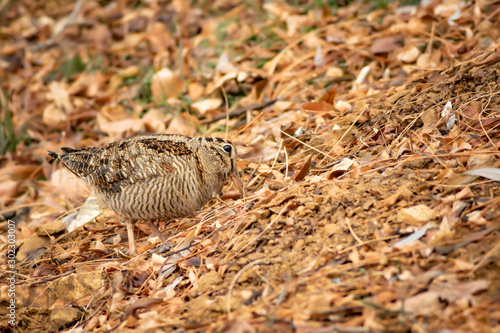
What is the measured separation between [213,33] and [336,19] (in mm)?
1896

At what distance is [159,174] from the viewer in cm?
385

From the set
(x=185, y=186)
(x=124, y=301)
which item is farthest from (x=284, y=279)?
(x=185, y=186)

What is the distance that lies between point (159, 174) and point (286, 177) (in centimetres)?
103

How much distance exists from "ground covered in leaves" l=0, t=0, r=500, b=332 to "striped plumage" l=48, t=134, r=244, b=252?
0.68ft

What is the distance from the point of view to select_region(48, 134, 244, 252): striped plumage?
3822 millimetres

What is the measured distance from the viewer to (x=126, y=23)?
27.4 ft

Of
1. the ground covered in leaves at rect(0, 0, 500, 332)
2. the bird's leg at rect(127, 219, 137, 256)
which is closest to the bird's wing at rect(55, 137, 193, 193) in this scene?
the bird's leg at rect(127, 219, 137, 256)

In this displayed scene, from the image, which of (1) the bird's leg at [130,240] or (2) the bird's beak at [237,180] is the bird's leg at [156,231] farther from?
(2) the bird's beak at [237,180]

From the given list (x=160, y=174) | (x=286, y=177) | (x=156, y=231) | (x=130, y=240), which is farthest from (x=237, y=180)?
(x=130, y=240)

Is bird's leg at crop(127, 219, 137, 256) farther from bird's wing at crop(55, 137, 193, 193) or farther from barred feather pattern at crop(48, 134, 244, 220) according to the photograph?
bird's wing at crop(55, 137, 193, 193)

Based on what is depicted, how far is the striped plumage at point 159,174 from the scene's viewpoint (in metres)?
3.82

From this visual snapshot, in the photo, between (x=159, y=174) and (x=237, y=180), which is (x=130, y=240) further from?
(x=237, y=180)

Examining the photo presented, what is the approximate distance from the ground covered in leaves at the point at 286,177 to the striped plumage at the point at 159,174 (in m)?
0.21

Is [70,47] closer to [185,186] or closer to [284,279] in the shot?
[185,186]
